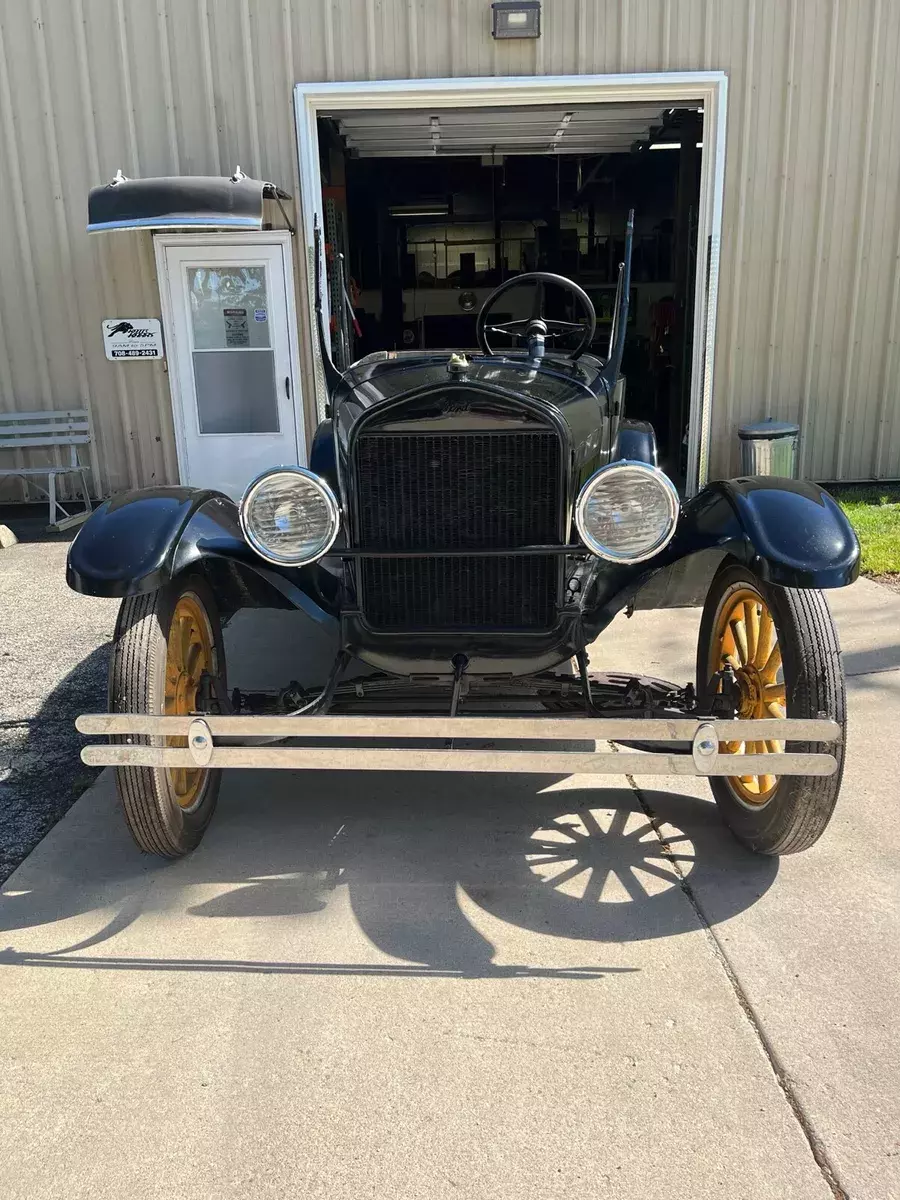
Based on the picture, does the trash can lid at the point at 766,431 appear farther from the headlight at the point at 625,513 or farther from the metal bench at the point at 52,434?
the metal bench at the point at 52,434

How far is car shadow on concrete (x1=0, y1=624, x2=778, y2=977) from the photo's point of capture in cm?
249

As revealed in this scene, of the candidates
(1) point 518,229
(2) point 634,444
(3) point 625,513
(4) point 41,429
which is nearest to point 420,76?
(4) point 41,429

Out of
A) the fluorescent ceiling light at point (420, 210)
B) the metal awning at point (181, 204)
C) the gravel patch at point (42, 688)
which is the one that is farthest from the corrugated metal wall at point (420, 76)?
the fluorescent ceiling light at point (420, 210)

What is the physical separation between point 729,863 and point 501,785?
0.84m

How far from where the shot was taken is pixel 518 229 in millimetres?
11594

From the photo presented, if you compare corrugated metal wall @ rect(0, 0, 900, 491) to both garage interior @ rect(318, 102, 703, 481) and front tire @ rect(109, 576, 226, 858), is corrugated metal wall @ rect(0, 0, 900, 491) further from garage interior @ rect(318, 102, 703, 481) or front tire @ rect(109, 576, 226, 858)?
front tire @ rect(109, 576, 226, 858)

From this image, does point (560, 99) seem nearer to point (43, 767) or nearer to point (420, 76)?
point (420, 76)

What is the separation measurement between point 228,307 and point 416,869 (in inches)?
231

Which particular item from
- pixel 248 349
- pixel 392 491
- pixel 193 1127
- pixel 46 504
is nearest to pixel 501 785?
pixel 392 491

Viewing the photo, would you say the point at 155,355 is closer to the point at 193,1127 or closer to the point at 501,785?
the point at 501,785

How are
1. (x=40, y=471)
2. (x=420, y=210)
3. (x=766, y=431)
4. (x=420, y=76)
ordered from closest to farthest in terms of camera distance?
(x=420, y=76) < (x=40, y=471) < (x=766, y=431) < (x=420, y=210)

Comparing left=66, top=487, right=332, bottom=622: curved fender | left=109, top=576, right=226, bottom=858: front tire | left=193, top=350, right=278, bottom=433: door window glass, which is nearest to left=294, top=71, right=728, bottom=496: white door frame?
left=193, top=350, right=278, bottom=433: door window glass

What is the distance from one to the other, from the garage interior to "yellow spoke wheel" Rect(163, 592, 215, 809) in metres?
6.29

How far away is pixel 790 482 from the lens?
114 inches
